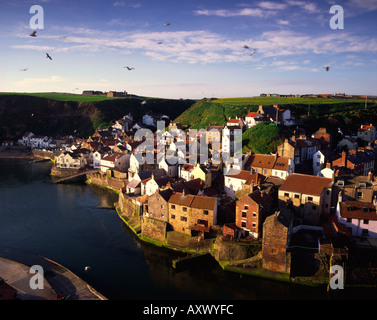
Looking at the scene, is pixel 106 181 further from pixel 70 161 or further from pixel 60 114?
pixel 60 114

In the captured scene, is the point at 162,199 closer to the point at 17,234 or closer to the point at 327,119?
the point at 17,234

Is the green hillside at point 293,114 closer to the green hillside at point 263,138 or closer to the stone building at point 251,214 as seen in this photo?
the green hillside at point 263,138

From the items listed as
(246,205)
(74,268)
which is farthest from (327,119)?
(74,268)

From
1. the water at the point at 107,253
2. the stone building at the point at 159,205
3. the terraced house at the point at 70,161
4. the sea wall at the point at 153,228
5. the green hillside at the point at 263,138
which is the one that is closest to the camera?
the water at the point at 107,253

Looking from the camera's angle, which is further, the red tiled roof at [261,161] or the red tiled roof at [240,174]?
the red tiled roof at [261,161]

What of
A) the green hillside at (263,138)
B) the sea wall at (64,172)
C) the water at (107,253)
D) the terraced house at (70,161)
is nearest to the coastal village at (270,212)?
the water at (107,253)

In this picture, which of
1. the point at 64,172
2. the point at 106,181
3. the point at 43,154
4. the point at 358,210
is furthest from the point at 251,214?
the point at 43,154

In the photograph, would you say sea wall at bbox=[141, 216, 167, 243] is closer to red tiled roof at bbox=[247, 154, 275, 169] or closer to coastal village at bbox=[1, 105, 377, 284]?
coastal village at bbox=[1, 105, 377, 284]
